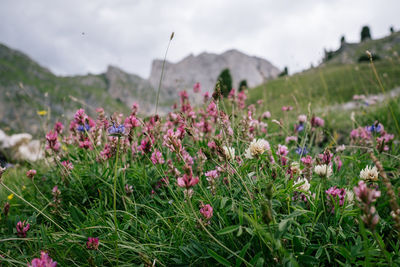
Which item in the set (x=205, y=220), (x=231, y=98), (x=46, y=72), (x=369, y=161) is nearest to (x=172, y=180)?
(x=205, y=220)

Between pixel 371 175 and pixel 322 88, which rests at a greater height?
pixel 322 88

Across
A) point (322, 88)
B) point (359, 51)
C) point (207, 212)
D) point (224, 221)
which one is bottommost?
point (224, 221)

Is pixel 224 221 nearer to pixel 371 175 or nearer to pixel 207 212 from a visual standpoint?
pixel 207 212

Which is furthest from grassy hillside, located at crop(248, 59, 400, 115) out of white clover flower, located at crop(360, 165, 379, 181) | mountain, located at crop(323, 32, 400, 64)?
white clover flower, located at crop(360, 165, 379, 181)

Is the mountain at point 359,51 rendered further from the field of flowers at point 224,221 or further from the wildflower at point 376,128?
the field of flowers at point 224,221

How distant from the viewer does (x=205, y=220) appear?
1217 millimetres

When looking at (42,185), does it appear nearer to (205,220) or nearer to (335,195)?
(205,220)

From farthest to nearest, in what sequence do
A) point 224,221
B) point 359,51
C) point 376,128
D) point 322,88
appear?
1. point 322,88
2. point 359,51
3. point 376,128
4. point 224,221

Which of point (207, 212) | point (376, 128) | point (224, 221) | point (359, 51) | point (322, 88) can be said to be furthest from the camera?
point (322, 88)

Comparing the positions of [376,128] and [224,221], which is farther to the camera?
[376,128]

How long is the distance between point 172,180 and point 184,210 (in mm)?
468

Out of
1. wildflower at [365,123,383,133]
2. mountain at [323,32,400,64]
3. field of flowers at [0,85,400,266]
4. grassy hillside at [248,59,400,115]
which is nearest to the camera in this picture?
field of flowers at [0,85,400,266]

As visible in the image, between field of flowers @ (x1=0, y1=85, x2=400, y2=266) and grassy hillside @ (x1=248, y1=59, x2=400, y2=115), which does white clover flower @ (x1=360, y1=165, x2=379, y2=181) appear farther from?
grassy hillside @ (x1=248, y1=59, x2=400, y2=115)

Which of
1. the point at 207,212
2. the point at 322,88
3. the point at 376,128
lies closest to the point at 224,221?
the point at 207,212
